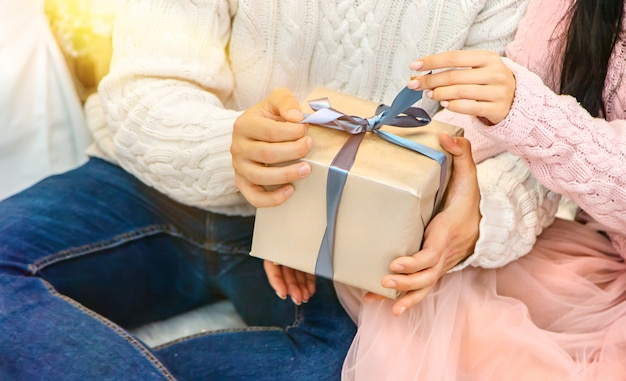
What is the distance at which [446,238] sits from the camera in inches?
30.6

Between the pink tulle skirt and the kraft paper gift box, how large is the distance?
9 cm

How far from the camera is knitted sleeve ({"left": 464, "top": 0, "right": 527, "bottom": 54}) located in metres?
0.94

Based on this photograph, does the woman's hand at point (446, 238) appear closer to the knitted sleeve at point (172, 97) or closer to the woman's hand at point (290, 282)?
the woman's hand at point (290, 282)

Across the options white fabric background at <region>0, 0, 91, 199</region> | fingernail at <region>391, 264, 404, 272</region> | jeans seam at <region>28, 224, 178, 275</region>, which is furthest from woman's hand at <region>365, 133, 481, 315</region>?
white fabric background at <region>0, 0, 91, 199</region>

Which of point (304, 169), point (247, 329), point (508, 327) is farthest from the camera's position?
point (247, 329)

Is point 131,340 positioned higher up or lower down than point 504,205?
lower down

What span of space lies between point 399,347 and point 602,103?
39cm

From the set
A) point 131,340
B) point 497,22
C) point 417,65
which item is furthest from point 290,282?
point 497,22

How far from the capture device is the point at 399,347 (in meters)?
0.82

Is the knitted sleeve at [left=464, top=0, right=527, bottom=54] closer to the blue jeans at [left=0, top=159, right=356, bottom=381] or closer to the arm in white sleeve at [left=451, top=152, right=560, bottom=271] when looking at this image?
the arm in white sleeve at [left=451, top=152, right=560, bottom=271]

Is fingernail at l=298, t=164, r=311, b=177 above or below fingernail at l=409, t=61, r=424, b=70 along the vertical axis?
below

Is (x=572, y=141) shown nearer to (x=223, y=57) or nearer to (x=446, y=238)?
(x=446, y=238)

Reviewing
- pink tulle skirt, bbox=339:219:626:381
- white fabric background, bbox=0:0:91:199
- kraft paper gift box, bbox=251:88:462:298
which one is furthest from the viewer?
white fabric background, bbox=0:0:91:199

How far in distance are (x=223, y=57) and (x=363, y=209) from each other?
0.38 meters
